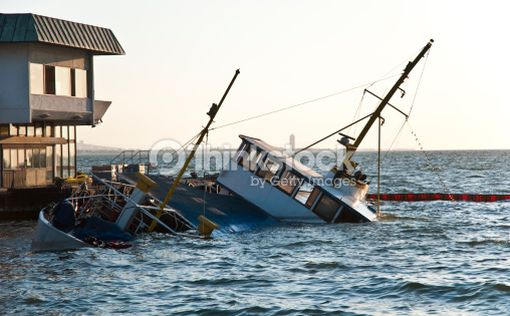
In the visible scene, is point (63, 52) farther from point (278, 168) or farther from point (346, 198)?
point (346, 198)

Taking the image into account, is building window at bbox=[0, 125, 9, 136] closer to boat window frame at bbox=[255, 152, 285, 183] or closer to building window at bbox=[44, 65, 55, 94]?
building window at bbox=[44, 65, 55, 94]

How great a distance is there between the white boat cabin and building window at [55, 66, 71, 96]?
15.4 metres

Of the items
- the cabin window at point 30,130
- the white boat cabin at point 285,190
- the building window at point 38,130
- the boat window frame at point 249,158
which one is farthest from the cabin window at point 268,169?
the building window at point 38,130

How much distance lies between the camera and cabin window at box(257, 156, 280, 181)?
4444cm

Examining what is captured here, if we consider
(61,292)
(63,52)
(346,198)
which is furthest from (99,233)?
(63,52)

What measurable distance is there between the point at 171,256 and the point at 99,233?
4279mm

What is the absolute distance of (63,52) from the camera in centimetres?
5456

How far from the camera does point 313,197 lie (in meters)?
43.9

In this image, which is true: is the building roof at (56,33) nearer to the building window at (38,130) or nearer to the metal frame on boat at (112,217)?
the building window at (38,130)

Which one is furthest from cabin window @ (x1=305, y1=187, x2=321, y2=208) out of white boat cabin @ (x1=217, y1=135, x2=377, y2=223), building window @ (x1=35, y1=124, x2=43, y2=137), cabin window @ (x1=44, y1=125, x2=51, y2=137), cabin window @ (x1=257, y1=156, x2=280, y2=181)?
cabin window @ (x1=44, y1=125, x2=51, y2=137)

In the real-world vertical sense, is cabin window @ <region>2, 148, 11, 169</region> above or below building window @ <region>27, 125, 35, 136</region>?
below

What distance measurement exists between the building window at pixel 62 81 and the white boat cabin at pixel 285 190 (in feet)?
50.7

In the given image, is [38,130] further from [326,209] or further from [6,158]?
[326,209]

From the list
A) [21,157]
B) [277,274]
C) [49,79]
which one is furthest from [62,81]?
[277,274]
